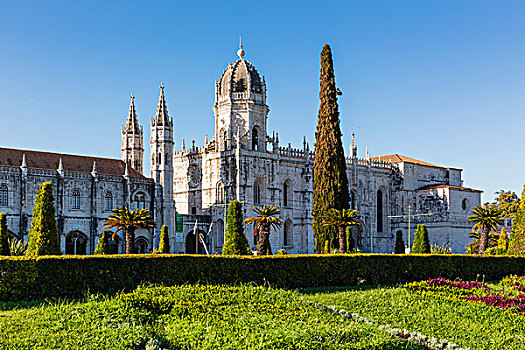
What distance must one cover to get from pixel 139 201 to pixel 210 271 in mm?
32036

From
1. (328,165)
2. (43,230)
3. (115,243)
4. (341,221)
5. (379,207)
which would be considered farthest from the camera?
(379,207)

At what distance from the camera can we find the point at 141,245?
51.2 meters

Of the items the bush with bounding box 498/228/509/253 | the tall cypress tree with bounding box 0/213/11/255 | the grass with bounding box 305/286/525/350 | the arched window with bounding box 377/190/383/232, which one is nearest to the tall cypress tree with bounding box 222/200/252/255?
the grass with bounding box 305/286/525/350

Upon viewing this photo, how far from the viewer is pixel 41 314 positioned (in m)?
14.2

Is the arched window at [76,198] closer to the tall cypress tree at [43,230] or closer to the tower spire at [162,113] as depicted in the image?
the tower spire at [162,113]

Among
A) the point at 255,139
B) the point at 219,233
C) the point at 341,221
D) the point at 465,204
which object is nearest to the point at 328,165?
the point at 341,221

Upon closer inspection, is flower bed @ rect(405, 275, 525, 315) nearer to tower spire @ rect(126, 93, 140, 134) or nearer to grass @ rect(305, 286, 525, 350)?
grass @ rect(305, 286, 525, 350)

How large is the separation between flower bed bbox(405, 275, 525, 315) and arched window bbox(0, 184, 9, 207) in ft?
112

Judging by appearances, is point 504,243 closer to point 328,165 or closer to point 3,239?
point 328,165

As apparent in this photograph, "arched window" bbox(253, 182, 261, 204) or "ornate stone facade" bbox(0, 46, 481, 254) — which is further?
"arched window" bbox(253, 182, 261, 204)

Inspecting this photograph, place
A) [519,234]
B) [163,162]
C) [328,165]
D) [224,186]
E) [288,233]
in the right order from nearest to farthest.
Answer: [519,234] < [328,165] < [163,162] < [224,186] < [288,233]

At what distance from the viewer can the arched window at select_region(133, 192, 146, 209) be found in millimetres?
50812

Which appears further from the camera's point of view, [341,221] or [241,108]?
[241,108]

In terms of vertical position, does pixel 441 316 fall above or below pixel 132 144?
below
